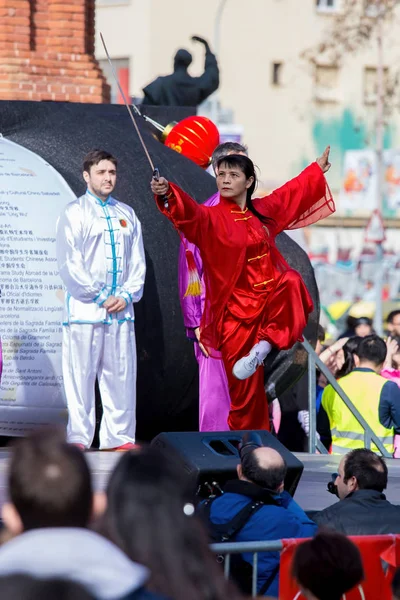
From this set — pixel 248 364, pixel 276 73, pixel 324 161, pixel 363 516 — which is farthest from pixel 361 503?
pixel 276 73

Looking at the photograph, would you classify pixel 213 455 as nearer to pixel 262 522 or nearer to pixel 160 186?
pixel 262 522

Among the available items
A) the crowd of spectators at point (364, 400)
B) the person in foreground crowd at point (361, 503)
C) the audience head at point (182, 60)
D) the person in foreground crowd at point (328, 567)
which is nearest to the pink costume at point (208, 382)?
the crowd of spectators at point (364, 400)

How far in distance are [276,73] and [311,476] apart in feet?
143

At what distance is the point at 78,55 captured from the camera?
39.0 ft

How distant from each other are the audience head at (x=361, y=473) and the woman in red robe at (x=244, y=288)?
4.94 ft

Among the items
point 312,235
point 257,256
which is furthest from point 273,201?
point 312,235

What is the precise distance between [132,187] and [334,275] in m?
25.0

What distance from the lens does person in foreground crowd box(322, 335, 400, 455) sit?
8.61m

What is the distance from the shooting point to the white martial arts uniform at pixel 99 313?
7926 millimetres

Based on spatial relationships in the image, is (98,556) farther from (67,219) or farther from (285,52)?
(285,52)

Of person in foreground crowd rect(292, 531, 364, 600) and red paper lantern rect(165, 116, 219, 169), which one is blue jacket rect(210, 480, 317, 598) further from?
red paper lantern rect(165, 116, 219, 169)

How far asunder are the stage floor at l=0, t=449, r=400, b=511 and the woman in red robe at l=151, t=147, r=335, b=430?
16.9 inches

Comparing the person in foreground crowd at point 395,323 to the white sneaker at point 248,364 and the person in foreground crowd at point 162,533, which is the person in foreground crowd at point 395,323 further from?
the person in foreground crowd at point 162,533

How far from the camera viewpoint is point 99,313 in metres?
7.96
